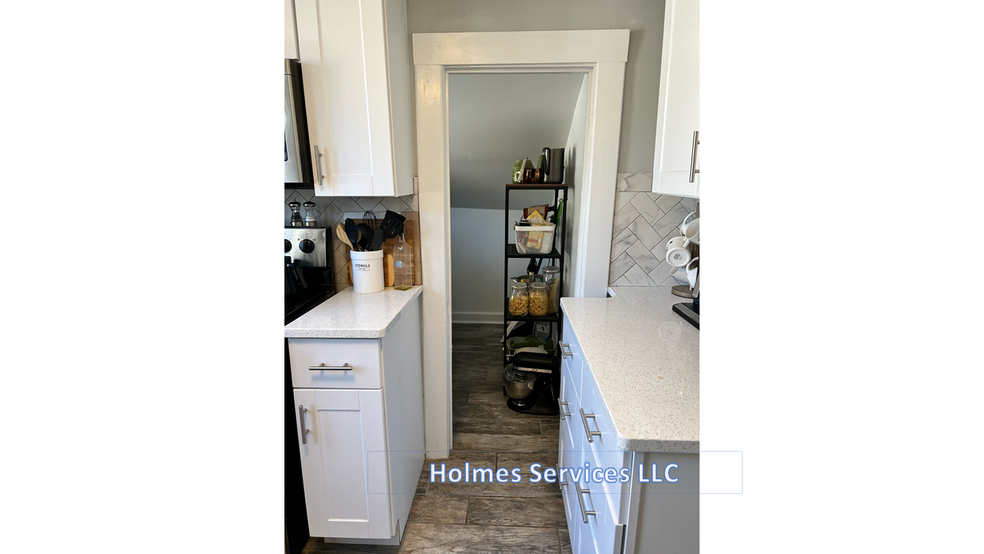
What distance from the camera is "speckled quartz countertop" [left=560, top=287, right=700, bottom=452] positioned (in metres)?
0.83

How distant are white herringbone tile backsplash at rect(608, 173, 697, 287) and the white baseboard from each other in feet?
6.38

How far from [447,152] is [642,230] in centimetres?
90

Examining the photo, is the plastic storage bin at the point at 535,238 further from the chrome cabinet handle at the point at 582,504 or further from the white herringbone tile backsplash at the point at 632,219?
the chrome cabinet handle at the point at 582,504

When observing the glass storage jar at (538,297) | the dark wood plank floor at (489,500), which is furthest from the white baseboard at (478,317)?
the glass storage jar at (538,297)

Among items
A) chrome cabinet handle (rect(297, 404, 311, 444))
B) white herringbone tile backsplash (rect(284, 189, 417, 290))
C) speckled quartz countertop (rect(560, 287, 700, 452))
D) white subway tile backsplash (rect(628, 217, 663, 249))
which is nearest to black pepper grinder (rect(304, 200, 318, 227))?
white herringbone tile backsplash (rect(284, 189, 417, 290))

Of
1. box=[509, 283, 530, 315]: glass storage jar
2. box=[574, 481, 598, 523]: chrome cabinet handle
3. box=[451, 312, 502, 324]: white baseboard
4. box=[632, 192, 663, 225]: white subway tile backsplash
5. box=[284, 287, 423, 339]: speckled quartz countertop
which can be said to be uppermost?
box=[632, 192, 663, 225]: white subway tile backsplash

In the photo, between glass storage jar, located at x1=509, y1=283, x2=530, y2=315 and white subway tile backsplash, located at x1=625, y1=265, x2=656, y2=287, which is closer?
white subway tile backsplash, located at x1=625, y1=265, x2=656, y2=287

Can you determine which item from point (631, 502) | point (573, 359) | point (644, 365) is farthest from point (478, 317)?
point (631, 502)

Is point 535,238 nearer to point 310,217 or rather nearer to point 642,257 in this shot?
point 642,257

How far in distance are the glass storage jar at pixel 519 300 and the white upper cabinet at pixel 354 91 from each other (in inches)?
41.2

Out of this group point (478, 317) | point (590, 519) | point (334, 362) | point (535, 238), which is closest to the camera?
point (590, 519)

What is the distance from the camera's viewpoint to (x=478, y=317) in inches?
150

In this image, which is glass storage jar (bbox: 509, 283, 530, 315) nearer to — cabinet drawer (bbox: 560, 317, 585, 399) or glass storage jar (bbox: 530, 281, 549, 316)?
glass storage jar (bbox: 530, 281, 549, 316)
